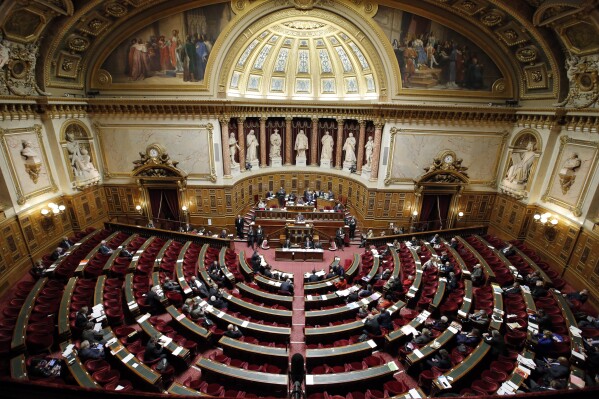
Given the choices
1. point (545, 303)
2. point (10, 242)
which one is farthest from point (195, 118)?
point (545, 303)

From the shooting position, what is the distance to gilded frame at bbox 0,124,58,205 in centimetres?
1385

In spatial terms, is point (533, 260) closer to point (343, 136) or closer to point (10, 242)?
point (343, 136)

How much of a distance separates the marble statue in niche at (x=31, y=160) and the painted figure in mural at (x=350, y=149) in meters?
19.7

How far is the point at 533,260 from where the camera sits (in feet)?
50.3

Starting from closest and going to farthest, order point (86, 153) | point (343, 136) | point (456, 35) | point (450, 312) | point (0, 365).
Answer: point (0, 365) → point (450, 312) → point (456, 35) → point (86, 153) → point (343, 136)

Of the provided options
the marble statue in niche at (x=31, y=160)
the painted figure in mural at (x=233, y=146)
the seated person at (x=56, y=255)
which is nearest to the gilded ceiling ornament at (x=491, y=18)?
the painted figure in mural at (x=233, y=146)

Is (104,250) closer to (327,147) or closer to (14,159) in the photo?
(14,159)

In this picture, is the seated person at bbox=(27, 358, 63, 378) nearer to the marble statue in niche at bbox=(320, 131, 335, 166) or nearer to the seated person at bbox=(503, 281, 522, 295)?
the seated person at bbox=(503, 281, 522, 295)

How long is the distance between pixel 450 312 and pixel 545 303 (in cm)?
374

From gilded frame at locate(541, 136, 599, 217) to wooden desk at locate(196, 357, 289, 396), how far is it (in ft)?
52.5

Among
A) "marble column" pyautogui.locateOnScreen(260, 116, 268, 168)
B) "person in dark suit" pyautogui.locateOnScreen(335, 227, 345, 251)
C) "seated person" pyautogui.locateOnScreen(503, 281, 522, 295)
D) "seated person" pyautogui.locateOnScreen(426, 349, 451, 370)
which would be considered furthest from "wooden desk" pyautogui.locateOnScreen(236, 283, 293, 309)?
"marble column" pyautogui.locateOnScreen(260, 116, 268, 168)

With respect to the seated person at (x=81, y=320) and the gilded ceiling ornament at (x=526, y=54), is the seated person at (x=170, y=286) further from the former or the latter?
the gilded ceiling ornament at (x=526, y=54)

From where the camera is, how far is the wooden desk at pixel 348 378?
8.18 meters

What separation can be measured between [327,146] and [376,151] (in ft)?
18.5
